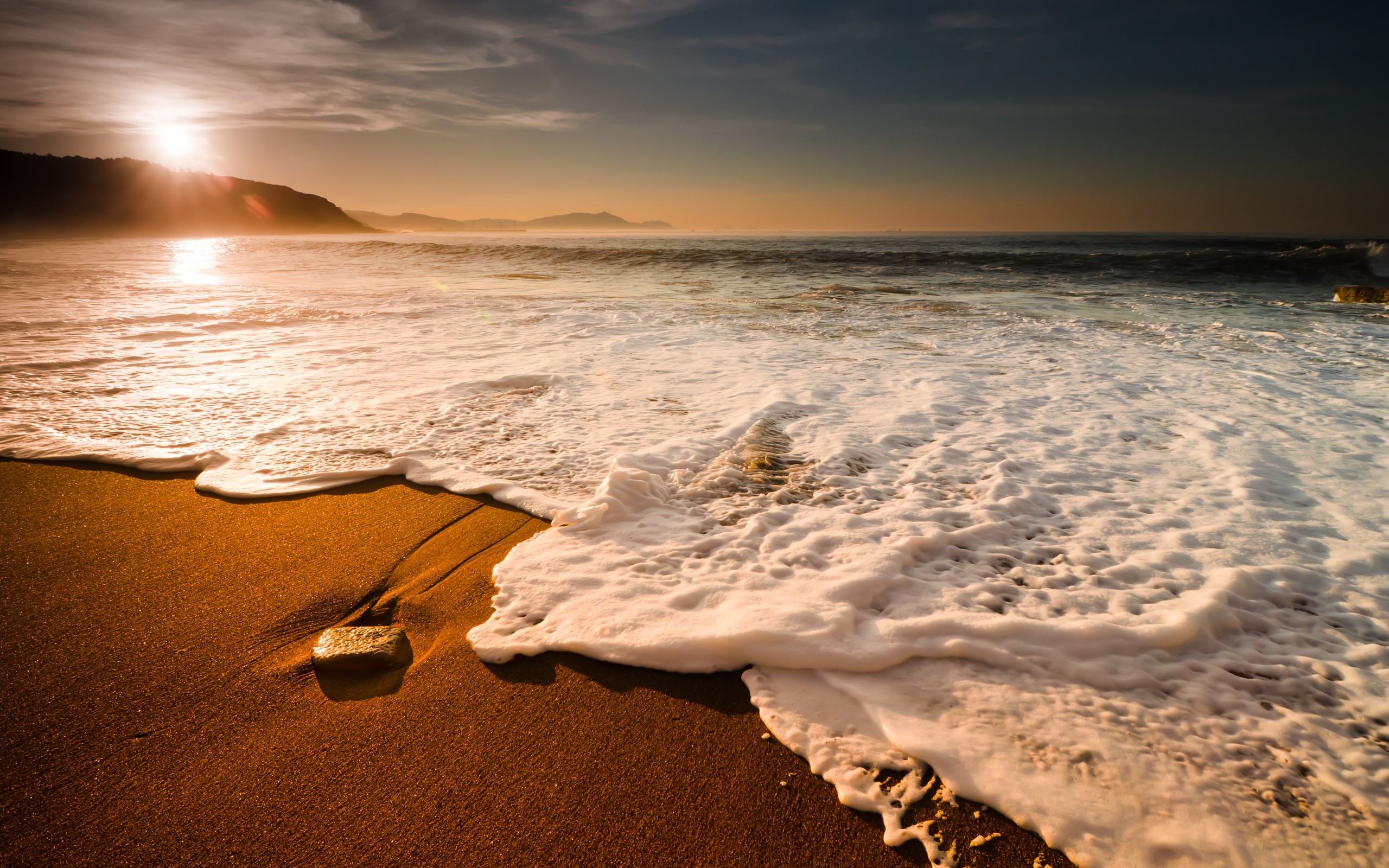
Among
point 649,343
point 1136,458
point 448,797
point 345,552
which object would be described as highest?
point 649,343

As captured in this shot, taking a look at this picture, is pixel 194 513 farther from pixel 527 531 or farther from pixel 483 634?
pixel 483 634

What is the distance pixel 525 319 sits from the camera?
31.7 feet

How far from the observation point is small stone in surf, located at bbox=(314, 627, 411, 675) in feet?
6.98

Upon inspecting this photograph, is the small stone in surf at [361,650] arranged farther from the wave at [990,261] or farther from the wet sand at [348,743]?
the wave at [990,261]

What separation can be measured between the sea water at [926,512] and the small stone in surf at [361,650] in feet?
0.95

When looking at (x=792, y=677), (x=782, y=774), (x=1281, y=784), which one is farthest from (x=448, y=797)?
(x=1281, y=784)

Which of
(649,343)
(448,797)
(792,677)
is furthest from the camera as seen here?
(649,343)

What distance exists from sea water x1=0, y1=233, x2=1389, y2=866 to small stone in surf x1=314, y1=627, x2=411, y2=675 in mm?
289

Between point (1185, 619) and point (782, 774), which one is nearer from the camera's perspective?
point (782, 774)

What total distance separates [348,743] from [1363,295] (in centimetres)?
2049

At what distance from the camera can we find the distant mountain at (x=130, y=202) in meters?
74.3

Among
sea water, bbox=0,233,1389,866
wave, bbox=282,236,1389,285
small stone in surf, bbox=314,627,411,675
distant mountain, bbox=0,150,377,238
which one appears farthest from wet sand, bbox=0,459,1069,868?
distant mountain, bbox=0,150,377,238

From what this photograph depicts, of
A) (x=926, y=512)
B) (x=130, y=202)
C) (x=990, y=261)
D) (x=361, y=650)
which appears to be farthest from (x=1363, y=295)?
(x=130, y=202)

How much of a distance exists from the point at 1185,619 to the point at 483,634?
2.80 metres
